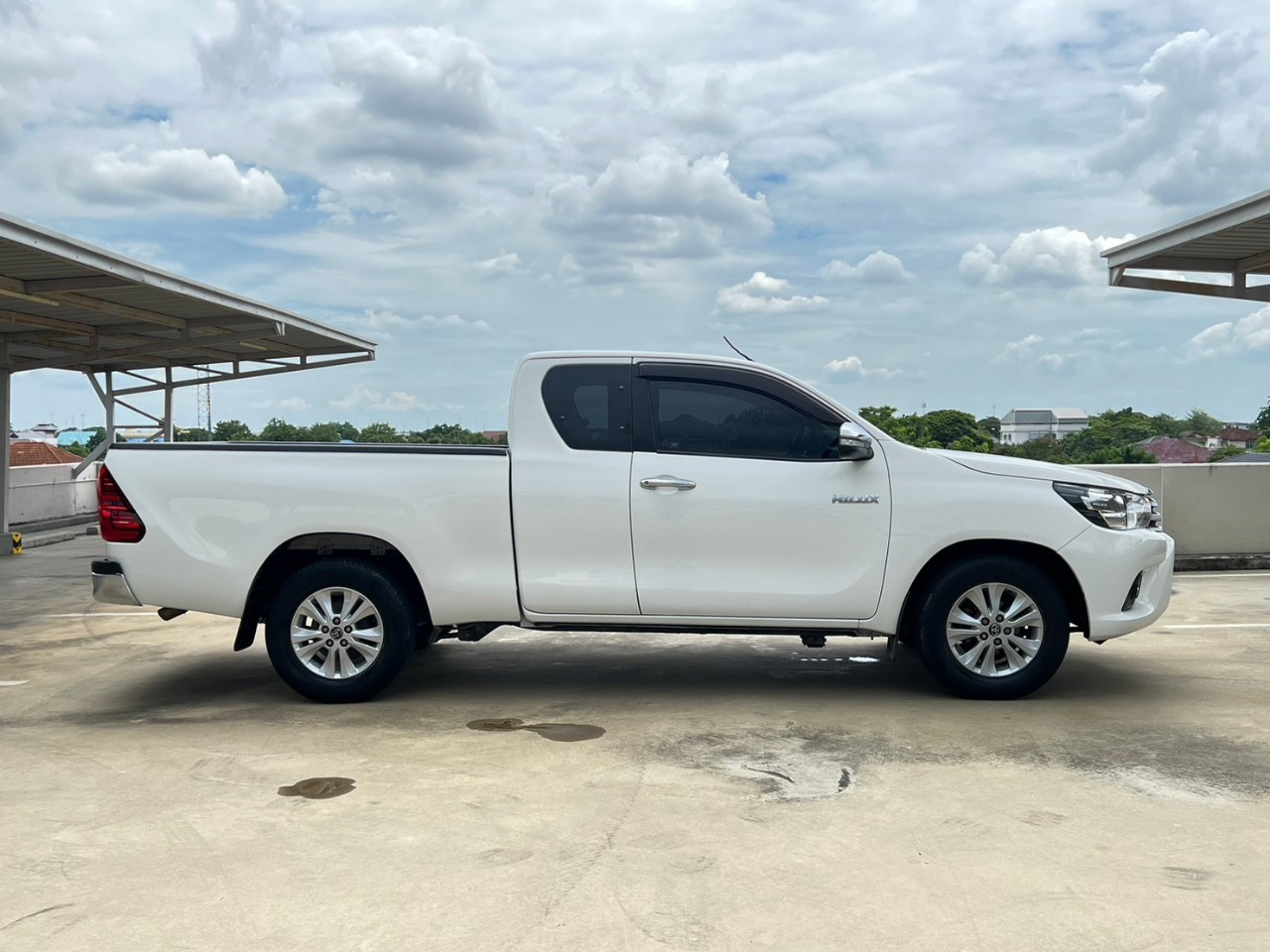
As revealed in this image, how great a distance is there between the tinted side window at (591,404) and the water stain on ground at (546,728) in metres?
1.57

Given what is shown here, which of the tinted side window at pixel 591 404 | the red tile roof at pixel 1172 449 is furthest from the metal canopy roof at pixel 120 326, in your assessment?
the red tile roof at pixel 1172 449

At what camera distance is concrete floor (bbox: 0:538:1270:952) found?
3.76 m

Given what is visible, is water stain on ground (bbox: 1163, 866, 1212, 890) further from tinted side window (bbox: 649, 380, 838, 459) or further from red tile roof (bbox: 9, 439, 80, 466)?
red tile roof (bbox: 9, 439, 80, 466)

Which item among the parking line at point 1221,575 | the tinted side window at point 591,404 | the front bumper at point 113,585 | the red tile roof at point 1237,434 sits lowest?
the parking line at point 1221,575

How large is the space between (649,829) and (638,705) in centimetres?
222

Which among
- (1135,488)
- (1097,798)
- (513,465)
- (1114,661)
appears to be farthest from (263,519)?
(1114,661)

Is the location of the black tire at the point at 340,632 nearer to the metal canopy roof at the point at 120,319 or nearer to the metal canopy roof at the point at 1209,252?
the metal canopy roof at the point at 120,319

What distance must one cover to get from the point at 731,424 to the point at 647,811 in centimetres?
265

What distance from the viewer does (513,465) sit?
673 cm

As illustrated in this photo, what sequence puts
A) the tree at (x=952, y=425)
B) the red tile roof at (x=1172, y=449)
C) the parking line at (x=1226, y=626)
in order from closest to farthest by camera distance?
the parking line at (x=1226, y=626), the red tile roof at (x=1172, y=449), the tree at (x=952, y=425)

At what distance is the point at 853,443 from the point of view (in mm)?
6566

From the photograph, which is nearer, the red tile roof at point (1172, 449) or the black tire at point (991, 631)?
the black tire at point (991, 631)

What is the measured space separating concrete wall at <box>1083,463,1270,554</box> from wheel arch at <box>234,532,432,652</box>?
32.6ft

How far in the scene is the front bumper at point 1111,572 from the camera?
666 cm
